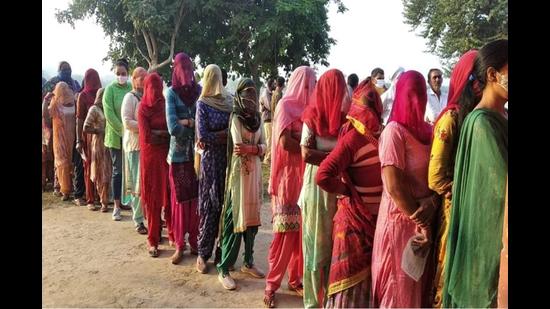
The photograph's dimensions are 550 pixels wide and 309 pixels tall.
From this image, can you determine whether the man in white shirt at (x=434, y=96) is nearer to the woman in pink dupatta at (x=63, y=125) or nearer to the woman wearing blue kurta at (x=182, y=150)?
the woman wearing blue kurta at (x=182, y=150)

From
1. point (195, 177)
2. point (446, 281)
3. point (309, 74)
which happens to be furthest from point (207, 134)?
point (446, 281)

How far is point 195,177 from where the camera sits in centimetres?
442

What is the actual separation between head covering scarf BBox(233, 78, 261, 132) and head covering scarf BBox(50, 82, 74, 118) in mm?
4424

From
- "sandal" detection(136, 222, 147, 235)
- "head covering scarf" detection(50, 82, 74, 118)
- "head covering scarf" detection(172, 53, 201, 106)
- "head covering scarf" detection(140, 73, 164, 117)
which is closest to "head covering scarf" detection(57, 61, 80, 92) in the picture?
"head covering scarf" detection(50, 82, 74, 118)

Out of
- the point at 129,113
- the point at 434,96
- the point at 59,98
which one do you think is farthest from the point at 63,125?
the point at 434,96

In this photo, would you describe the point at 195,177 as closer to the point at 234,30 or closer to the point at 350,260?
the point at 350,260

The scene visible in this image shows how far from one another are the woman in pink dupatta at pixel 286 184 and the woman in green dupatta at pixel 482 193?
161 cm

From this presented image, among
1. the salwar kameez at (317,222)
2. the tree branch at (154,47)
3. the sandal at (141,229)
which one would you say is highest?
the tree branch at (154,47)

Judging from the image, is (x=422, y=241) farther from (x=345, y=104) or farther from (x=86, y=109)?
(x=86, y=109)

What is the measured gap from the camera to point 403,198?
2207 mm

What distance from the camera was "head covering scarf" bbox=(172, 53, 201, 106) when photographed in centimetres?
427

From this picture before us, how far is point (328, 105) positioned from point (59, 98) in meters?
5.65

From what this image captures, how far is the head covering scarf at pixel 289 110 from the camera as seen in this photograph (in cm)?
339

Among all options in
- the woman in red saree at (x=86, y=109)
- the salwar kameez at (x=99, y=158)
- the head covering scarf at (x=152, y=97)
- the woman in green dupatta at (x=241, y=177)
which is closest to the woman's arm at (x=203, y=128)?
the woman in green dupatta at (x=241, y=177)
